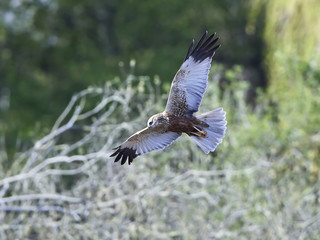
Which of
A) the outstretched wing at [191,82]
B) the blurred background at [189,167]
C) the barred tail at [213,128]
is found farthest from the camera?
the blurred background at [189,167]

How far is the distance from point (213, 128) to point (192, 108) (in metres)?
0.31

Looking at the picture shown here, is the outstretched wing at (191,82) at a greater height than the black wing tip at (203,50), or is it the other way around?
the black wing tip at (203,50)

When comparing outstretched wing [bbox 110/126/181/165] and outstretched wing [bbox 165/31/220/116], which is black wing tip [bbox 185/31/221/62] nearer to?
outstretched wing [bbox 165/31/220/116]

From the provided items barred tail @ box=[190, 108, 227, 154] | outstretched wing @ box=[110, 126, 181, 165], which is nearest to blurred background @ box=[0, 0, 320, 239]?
outstretched wing @ box=[110, 126, 181, 165]

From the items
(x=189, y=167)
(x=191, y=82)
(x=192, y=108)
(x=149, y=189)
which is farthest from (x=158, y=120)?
(x=189, y=167)

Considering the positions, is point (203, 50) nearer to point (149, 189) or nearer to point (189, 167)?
point (149, 189)

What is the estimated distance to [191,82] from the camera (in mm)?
7941

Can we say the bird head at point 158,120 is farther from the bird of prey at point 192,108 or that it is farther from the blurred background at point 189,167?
the blurred background at point 189,167

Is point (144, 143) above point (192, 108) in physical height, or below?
below

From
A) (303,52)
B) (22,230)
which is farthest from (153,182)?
(303,52)

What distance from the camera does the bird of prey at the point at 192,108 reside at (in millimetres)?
7930

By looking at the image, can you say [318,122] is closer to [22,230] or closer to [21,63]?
[22,230]

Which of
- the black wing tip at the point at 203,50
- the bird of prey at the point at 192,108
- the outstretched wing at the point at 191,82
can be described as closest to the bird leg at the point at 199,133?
the bird of prey at the point at 192,108

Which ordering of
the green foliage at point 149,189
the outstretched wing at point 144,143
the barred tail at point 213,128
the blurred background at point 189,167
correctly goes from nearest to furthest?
the barred tail at point 213,128, the outstretched wing at point 144,143, the green foliage at point 149,189, the blurred background at point 189,167
